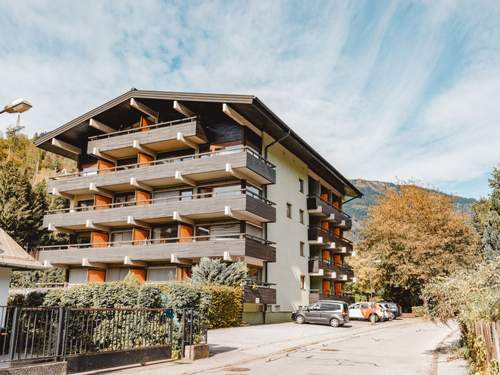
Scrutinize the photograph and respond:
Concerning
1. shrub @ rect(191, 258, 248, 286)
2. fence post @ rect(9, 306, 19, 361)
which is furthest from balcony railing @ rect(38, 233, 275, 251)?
fence post @ rect(9, 306, 19, 361)

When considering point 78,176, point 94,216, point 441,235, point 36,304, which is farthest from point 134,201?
point 441,235

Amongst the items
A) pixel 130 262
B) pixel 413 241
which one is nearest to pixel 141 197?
pixel 130 262

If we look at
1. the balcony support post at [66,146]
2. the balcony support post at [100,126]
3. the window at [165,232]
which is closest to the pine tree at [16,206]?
the balcony support post at [66,146]

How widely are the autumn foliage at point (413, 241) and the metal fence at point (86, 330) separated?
3538cm

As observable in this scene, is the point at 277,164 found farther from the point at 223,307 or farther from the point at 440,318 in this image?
the point at 440,318

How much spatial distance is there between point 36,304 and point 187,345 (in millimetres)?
6113

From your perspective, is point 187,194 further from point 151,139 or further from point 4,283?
point 4,283

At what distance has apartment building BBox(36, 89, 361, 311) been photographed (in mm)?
29391

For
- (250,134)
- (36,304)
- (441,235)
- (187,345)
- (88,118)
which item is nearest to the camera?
(187,345)

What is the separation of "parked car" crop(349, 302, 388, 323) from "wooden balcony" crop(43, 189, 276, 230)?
472 inches

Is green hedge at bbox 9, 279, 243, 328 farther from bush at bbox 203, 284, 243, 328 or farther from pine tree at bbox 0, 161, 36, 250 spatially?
pine tree at bbox 0, 161, 36, 250

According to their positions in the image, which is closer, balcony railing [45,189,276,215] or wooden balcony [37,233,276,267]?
wooden balcony [37,233,276,267]

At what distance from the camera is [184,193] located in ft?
107

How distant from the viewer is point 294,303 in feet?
118
